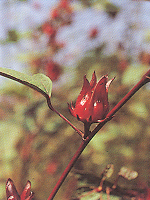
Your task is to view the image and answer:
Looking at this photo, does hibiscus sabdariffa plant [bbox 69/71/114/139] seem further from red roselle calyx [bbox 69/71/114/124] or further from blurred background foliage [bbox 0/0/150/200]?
blurred background foliage [bbox 0/0/150/200]

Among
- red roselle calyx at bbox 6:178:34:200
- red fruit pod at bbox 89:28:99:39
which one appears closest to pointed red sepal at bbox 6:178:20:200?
red roselle calyx at bbox 6:178:34:200

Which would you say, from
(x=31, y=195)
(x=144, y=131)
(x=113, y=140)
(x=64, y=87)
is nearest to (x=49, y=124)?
(x=64, y=87)

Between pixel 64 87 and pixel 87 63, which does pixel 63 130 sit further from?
pixel 87 63

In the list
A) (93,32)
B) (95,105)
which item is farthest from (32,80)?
(93,32)

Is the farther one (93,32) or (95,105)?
(93,32)

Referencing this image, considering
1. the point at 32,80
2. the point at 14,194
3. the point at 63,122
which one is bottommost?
the point at 63,122

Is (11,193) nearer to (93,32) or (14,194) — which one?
(14,194)
